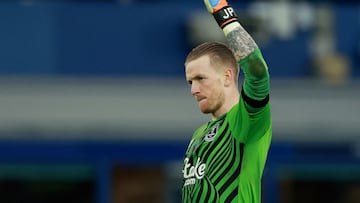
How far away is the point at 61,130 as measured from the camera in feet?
45.4

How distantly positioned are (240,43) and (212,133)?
22.8 inches

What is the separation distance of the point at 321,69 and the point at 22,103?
3.46 m

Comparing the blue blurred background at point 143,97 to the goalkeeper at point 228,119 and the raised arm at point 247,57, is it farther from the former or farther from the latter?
the raised arm at point 247,57

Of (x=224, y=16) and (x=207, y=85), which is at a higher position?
(x=224, y=16)

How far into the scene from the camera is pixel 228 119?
223 inches

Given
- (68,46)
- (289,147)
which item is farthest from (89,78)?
(289,147)

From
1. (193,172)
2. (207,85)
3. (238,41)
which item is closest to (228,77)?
(207,85)

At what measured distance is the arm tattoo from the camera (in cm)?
539

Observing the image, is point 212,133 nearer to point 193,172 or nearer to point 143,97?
point 193,172

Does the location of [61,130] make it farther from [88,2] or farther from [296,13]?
[296,13]

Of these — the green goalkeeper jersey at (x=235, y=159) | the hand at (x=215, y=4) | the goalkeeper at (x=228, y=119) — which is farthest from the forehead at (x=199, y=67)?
the hand at (x=215, y=4)

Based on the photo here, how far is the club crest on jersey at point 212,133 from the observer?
577cm

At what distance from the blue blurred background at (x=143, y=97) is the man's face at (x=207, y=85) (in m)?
7.95

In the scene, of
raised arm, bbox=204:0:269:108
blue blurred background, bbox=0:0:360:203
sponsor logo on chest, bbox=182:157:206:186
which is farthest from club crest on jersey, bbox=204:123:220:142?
blue blurred background, bbox=0:0:360:203
